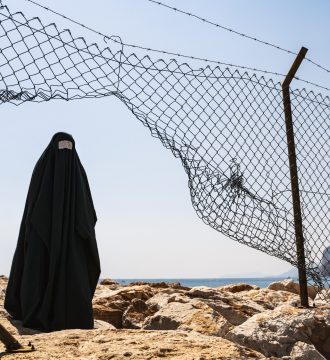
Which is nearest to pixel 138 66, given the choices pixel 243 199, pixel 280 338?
pixel 243 199

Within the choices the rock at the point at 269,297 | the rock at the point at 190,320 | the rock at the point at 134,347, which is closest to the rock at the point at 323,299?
the rock at the point at 269,297

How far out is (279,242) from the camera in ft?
14.3

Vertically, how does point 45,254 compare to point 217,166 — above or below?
below

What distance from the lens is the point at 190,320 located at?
4.06 metres

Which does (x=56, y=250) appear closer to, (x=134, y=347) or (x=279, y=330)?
(x=279, y=330)

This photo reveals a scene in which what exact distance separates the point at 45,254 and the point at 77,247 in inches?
9.2

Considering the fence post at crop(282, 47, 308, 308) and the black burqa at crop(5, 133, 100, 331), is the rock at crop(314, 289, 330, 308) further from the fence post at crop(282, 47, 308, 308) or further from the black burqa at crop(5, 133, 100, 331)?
the black burqa at crop(5, 133, 100, 331)

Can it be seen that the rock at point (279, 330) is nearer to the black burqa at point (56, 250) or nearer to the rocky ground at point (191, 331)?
the rocky ground at point (191, 331)

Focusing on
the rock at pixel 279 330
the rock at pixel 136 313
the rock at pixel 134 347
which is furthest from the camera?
the rock at pixel 136 313

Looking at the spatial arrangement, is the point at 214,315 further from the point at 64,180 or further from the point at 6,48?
the point at 6,48

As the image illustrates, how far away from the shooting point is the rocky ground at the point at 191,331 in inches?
91.9

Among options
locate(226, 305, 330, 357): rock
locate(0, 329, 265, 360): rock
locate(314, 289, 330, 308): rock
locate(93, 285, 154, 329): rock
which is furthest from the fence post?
locate(0, 329, 265, 360): rock

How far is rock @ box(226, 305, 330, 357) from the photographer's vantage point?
373 cm

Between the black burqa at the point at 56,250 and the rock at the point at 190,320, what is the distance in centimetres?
56
